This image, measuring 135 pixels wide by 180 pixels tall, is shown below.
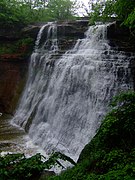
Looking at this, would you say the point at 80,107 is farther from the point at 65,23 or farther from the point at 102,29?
the point at 65,23

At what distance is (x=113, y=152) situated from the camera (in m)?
5.42

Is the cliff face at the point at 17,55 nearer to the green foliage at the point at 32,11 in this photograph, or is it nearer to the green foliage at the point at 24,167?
the green foliage at the point at 32,11

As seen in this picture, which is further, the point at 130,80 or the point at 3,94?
the point at 3,94

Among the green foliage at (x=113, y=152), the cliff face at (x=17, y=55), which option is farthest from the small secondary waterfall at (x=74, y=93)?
the green foliage at (x=113, y=152)

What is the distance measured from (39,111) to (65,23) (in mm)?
8679

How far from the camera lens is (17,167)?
5.29 metres

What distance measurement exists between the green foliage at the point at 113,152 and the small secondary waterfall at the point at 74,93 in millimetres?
4457

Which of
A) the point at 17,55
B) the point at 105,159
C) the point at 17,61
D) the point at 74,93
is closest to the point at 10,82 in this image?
the point at 17,61

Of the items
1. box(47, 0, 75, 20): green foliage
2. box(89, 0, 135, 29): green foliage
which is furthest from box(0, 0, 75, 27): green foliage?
box(89, 0, 135, 29): green foliage

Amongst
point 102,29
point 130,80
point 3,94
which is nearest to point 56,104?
point 130,80

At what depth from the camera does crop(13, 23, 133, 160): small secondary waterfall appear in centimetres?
1188

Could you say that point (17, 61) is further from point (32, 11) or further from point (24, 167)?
point (24, 167)

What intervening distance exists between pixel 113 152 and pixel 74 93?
8.32 metres

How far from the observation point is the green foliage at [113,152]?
4.62 metres
